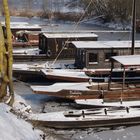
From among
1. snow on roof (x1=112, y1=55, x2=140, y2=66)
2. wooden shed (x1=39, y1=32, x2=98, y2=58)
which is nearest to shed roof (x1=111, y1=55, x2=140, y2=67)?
snow on roof (x1=112, y1=55, x2=140, y2=66)

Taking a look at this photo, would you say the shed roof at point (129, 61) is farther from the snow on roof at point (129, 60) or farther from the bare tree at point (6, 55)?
the bare tree at point (6, 55)

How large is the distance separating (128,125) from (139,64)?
283cm

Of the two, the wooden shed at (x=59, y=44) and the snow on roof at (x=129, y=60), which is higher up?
the snow on roof at (x=129, y=60)

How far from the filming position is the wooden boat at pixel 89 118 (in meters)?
15.9

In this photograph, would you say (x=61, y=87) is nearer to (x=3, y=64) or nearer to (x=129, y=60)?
(x=129, y=60)

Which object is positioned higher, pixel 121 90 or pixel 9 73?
pixel 9 73

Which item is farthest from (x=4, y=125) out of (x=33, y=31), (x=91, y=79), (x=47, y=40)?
(x=33, y=31)

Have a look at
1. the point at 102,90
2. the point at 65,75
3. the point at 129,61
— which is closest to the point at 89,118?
the point at 102,90

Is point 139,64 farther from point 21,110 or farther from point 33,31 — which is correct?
point 33,31

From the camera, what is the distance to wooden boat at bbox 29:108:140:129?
52.2 feet

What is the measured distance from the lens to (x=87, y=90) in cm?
1888

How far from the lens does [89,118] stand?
16.2 meters

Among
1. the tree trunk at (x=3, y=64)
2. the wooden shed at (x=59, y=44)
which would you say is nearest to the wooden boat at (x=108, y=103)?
the tree trunk at (x=3, y=64)

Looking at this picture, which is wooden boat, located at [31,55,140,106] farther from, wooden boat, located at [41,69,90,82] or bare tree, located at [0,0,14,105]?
bare tree, located at [0,0,14,105]
